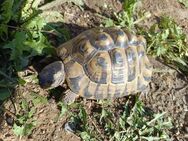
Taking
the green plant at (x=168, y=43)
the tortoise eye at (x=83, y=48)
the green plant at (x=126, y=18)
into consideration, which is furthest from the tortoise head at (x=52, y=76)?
the green plant at (x=168, y=43)

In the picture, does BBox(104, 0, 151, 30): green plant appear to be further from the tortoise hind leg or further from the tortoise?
the tortoise hind leg

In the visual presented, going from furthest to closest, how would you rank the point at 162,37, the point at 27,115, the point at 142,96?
the point at 162,37
the point at 142,96
the point at 27,115

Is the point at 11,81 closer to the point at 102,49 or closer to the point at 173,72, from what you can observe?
the point at 102,49

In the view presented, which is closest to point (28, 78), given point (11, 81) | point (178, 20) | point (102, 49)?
point (11, 81)

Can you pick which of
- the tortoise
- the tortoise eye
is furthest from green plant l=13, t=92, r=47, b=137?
the tortoise eye

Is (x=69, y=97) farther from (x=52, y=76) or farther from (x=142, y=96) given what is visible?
(x=142, y=96)

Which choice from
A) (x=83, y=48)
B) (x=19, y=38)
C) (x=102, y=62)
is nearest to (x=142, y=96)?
(x=102, y=62)

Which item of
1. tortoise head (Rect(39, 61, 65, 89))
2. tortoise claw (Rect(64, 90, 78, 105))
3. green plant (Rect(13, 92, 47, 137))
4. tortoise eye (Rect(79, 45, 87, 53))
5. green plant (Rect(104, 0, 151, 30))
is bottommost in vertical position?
green plant (Rect(13, 92, 47, 137))
